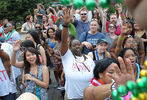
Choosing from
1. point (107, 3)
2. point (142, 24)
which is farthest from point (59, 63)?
point (142, 24)

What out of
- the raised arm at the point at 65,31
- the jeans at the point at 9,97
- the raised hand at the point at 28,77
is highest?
the raised arm at the point at 65,31

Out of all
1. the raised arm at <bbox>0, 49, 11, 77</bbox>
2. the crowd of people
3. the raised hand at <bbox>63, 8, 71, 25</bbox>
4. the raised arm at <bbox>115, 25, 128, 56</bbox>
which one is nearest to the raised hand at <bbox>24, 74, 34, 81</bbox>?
the crowd of people

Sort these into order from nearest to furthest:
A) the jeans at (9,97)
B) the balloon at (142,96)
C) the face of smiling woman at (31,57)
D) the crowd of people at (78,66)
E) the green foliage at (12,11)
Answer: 1. the balloon at (142,96)
2. the crowd of people at (78,66)
3. the face of smiling woman at (31,57)
4. the jeans at (9,97)
5. the green foliage at (12,11)

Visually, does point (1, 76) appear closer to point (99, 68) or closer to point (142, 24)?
point (99, 68)

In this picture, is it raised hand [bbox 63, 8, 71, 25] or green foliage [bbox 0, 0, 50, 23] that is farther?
green foliage [bbox 0, 0, 50, 23]

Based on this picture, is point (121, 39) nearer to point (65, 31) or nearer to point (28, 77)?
point (65, 31)

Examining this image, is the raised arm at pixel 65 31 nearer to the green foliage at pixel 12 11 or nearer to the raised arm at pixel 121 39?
the raised arm at pixel 121 39

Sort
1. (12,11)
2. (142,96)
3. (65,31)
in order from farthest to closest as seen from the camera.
Answer: 1. (12,11)
2. (65,31)
3. (142,96)

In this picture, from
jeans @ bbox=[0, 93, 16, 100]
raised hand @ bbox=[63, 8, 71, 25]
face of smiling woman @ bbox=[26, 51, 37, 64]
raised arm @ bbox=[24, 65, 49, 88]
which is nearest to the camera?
raised hand @ bbox=[63, 8, 71, 25]

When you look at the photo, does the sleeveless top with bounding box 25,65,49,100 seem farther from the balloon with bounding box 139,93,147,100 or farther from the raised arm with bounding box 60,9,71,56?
the balloon with bounding box 139,93,147,100

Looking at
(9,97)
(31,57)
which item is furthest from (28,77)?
(9,97)

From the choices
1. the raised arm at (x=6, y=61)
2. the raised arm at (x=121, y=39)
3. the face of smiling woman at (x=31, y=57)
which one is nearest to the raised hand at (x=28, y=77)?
the face of smiling woman at (x=31, y=57)

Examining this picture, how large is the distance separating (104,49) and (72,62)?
101 cm

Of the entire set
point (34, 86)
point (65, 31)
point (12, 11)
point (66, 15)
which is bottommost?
point (34, 86)
